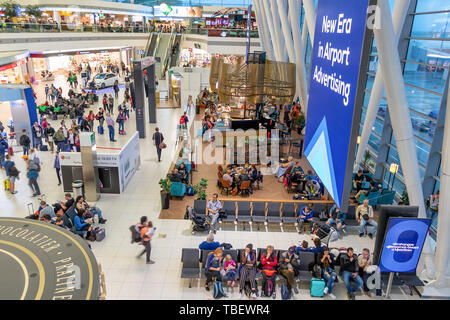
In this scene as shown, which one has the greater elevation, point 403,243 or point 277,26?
point 277,26

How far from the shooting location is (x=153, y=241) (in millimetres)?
10125

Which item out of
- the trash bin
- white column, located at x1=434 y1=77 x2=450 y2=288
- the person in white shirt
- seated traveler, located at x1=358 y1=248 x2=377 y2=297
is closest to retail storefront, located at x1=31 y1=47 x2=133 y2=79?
the trash bin

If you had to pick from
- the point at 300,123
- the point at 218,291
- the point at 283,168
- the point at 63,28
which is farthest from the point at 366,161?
the point at 63,28

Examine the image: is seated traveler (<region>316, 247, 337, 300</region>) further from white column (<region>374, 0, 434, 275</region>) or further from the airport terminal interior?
white column (<region>374, 0, 434, 275</region>)

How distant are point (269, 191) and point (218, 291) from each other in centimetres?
632

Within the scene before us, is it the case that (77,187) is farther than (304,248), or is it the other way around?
(77,187)

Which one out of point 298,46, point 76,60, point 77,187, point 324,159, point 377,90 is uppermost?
point 298,46

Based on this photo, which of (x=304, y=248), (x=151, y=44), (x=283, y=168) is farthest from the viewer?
(x=151, y=44)

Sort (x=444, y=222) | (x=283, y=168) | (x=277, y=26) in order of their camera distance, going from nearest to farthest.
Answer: (x=444, y=222) → (x=283, y=168) → (x=277, y=26)

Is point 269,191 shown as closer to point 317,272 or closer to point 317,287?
point 317,272

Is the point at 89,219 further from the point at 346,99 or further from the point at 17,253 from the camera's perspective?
the point at 346,99

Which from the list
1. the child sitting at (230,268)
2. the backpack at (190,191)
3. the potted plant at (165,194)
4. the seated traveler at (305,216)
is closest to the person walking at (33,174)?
the potted plant at (165,194)
